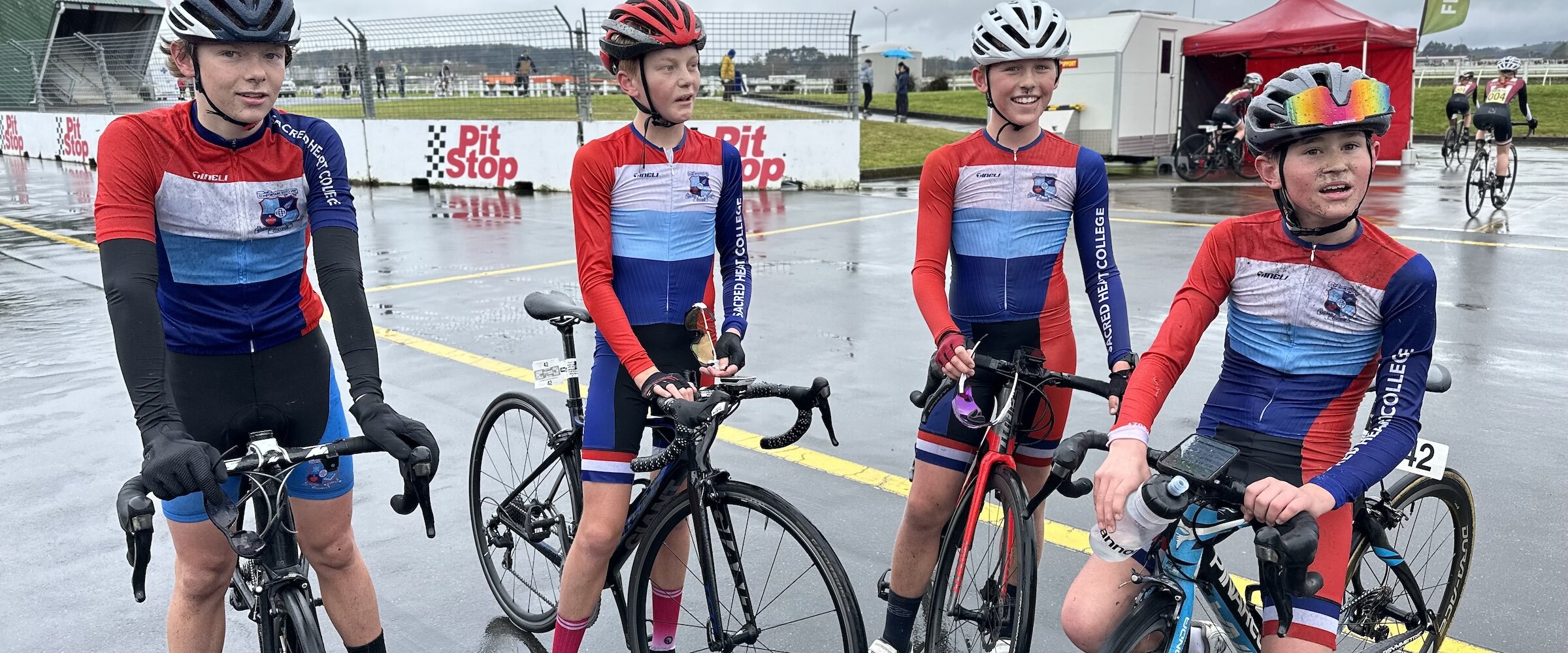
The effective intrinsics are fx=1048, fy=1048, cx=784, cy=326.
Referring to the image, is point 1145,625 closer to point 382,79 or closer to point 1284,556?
point 1284,556

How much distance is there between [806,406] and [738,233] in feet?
2.76

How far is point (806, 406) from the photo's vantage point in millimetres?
2895

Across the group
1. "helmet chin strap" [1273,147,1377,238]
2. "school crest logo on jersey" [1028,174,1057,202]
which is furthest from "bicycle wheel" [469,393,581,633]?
"helmet chin strap" [1273,147,1377,238]

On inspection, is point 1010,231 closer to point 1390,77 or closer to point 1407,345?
point 1407,345

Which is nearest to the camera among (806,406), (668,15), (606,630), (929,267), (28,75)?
(806,406)

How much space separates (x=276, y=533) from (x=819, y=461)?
122 inches

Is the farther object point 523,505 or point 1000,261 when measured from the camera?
point 523,505

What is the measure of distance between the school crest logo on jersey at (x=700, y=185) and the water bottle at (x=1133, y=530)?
5.30ft

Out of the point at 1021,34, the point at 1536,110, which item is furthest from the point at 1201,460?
the point at 1536,110

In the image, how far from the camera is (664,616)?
3.38m

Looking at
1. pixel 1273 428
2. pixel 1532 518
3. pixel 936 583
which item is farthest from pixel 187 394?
pixel 1532 518

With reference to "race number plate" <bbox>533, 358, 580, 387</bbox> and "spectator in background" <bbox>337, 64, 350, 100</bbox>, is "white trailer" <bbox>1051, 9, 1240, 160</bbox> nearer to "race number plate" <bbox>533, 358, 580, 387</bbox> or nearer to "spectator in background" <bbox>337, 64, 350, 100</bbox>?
"spectator in background" <bbox>337, 64, 350, 100</bbox>

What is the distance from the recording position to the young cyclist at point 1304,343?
7.87 ft

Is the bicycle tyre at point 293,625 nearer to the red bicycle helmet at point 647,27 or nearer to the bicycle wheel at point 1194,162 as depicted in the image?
the red bicycle helmet at point 647,27
